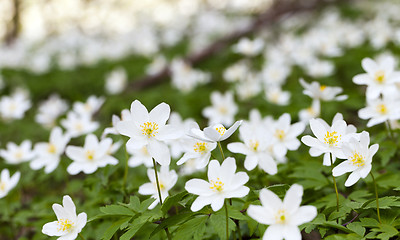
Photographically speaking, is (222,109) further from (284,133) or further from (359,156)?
(359,156)

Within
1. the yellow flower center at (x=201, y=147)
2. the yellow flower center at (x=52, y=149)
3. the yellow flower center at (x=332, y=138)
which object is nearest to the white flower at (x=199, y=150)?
the yellow flower center at (x=201, y=147)

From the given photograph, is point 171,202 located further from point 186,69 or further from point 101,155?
point 186,69

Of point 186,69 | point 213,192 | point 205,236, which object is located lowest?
point 205,236

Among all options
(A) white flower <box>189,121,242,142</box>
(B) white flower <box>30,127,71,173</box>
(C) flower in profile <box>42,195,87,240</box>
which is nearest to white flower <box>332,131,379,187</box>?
(A) white flower <box>189,121,242,142</box>

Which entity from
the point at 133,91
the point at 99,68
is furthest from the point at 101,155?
the point at 99,68

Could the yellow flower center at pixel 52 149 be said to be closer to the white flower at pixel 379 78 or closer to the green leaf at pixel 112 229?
the green leaf at pixel 112 229

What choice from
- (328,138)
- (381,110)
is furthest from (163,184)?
(381,110)

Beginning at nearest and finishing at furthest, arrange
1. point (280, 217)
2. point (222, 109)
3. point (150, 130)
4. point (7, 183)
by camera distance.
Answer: point (280, 217) → point (150, 130) → point (7, 183) → point (222, 109)

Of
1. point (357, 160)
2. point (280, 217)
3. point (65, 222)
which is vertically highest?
point (65, 222)
